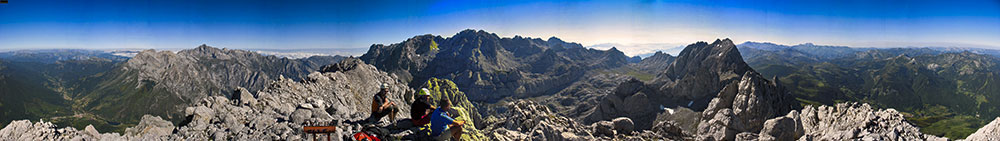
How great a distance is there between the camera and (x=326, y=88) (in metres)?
53.5

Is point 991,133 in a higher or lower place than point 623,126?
higher

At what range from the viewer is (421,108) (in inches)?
595

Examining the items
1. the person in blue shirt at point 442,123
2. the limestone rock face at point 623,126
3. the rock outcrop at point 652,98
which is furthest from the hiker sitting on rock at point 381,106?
the rock outcrop at point 652,98

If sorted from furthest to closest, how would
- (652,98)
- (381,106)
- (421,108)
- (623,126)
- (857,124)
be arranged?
1. (652,98)
2. (623,126)
3. (857,124)
4. (381,106)
5. (421,108)

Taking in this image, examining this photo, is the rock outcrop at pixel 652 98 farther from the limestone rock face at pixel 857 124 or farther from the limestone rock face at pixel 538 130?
the limestone rock face at pixel 538 130

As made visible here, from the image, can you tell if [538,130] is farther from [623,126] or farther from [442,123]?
[442,123]

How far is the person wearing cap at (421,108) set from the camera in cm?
1485

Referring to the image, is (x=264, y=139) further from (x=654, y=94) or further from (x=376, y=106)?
(x=654, y=94)

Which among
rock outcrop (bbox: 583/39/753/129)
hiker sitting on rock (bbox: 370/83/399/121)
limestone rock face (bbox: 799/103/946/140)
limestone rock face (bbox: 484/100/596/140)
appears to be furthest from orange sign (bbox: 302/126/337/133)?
rock outcrop (bbox: 583/39/753/129)

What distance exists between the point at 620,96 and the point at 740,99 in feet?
162

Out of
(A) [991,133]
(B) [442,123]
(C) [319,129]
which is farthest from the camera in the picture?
(A) [991,133]

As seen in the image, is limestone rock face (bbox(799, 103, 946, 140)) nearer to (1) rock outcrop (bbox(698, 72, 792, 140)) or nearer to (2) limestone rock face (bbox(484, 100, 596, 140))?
(2) limestone rock face (bbox(484, 100, 596, 140))

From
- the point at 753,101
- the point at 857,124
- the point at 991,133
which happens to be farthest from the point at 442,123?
the point at 753,101

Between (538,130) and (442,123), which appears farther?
(538,130)
